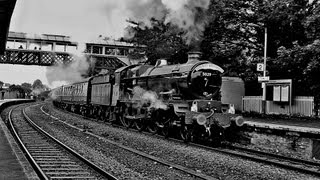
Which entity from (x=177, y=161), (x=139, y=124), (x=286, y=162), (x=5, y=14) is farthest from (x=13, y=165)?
(x=139, y=124)

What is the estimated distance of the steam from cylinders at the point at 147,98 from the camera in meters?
15.6

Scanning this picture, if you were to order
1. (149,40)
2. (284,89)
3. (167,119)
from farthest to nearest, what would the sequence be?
(149,40)
(284,89)
(167,119)

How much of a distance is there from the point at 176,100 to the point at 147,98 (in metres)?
2.43

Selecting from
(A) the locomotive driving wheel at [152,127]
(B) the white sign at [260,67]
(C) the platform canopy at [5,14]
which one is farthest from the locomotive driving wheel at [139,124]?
(B) the white sign at [260,67]

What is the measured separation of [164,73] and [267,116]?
438 inches

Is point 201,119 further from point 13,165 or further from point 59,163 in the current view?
point 13,165

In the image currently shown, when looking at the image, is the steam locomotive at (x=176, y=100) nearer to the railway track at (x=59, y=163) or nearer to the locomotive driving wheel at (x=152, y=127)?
the locomotive driving wheel at (x=152, y=127)

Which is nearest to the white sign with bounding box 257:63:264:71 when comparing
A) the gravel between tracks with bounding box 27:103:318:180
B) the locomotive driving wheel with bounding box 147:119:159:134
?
the locomotive driving wheel with bounding box 147:119:159:134

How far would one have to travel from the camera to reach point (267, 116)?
24.5 meters

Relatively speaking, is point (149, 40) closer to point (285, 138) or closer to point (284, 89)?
point (284, 89)

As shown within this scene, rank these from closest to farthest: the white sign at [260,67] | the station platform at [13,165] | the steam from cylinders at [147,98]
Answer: the station platform at [13,165]
the steam from cylinders at [147,98]
the white sign at [260,67]

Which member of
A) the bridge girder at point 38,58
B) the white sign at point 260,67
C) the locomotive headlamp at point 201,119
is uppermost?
the bridge girder at point 38,58

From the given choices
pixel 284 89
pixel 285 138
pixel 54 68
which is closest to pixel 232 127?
pixel 285 138

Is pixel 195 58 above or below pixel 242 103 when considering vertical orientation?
above
